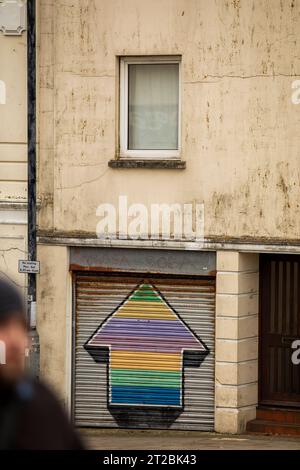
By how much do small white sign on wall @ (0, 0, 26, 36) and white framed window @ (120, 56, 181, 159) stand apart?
59.2 inches

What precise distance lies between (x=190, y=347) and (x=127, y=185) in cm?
238

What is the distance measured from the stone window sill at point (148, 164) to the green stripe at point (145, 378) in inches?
112

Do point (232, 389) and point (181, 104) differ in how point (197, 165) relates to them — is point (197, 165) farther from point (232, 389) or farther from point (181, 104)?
point (232, 389)

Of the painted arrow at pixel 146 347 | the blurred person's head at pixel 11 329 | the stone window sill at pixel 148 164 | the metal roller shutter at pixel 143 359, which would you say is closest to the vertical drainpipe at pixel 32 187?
the metal roller shutter at pixel 143 359

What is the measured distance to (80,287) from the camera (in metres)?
16.5

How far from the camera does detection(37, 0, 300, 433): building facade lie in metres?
15.5

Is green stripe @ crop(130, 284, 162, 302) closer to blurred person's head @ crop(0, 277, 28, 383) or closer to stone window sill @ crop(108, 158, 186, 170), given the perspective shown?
stone window sill @ crop(108, 158, 186, 170)

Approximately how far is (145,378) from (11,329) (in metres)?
14.3

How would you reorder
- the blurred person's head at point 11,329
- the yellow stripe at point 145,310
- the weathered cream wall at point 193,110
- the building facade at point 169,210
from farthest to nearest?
the yellow stripe at point 145,310 < the building facade at point 169,210 < the weathered cream wall at point 193,110 < the blurred person's head at point 11,329

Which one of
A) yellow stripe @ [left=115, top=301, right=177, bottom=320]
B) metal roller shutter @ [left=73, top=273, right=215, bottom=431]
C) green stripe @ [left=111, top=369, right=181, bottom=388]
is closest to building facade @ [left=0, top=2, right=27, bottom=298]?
metal roller shutter @ [left=73, top=273, right=215, bottom=431]

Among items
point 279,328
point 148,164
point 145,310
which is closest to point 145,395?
point 145,310

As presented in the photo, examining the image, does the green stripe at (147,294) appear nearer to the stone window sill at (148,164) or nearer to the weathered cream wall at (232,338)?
the weathered cream wall at (232,338)

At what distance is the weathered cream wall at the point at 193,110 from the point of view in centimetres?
1536
